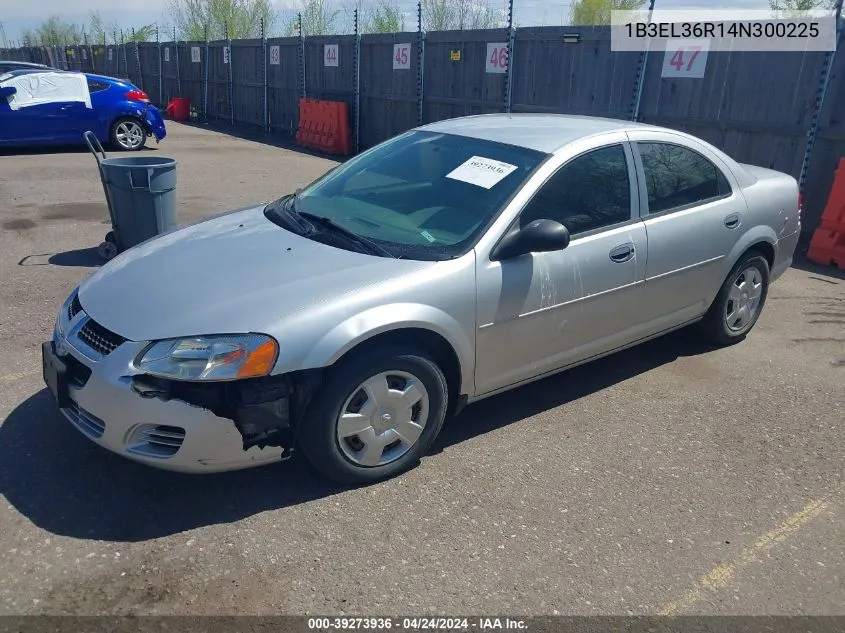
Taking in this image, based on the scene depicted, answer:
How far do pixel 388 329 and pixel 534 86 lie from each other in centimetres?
978

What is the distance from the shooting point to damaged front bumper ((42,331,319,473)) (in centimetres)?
300

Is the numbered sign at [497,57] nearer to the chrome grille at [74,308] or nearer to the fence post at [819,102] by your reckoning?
the fence post at [819,102]

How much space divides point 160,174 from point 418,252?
384cm

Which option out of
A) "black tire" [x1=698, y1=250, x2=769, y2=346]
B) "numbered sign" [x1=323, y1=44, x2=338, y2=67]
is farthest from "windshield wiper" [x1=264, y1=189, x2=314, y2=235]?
"numbered sign" [x1=323, y1=44, x2=338, y2=67]

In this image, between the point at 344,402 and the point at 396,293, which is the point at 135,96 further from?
the point at 344,402

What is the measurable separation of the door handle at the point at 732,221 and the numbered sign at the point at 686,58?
5465mm

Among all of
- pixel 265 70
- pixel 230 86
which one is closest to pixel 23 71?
pixel 265 70

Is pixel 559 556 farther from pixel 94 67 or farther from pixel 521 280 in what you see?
pixel 94 67

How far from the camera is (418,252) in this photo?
11.7 feet

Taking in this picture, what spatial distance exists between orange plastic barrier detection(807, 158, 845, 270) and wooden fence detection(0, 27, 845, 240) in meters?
0.64

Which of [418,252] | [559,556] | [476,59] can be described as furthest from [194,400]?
[476,59]

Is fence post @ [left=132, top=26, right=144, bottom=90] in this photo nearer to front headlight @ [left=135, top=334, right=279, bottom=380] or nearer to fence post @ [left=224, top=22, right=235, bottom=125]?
fence post @ [left=224, top=22, right=235, bottom=125]

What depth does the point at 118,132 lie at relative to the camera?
1353 centimetres

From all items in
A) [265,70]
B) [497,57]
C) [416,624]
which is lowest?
[416,624]
